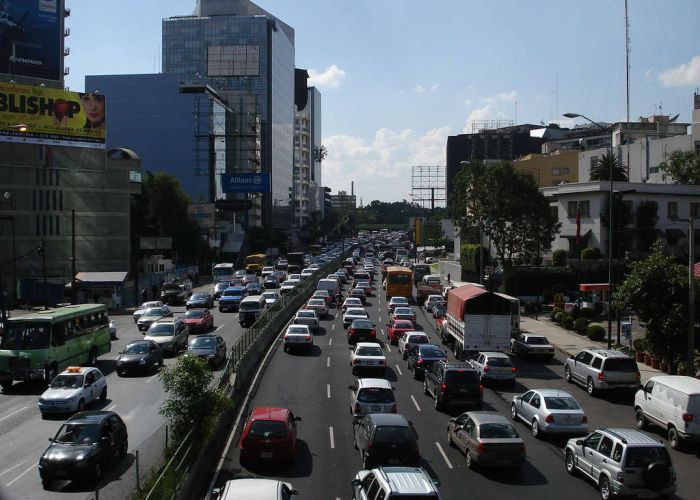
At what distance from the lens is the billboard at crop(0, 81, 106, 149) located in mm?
65062

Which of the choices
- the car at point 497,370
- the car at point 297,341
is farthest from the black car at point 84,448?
the car at point 297,341

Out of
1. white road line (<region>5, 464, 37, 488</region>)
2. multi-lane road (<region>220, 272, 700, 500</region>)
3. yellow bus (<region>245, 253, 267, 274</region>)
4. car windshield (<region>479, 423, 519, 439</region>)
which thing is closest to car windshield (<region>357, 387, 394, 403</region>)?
multi-lane road (<region>220, 272, 700, 500</region>)

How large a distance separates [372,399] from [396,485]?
31.1ft

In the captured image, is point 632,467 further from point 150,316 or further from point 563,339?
point 150,316

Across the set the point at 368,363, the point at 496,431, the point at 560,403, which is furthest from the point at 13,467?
the point at 368,363

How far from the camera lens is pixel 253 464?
18203 mm

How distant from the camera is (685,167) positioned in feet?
261

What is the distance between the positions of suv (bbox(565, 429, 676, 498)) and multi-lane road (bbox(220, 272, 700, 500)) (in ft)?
2.92

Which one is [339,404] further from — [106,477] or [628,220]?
[628,220]

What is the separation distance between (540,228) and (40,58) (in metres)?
57.4

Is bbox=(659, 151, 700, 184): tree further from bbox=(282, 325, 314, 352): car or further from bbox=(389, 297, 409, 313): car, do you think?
bbox=(282, 325, 314, 352): car

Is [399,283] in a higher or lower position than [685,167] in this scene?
lower

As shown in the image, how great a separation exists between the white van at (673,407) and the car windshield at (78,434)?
15.7 metres

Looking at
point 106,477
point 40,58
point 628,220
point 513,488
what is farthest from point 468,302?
point 40,58
